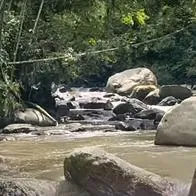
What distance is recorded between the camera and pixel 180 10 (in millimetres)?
9172

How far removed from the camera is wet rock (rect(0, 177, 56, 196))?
560 centimetres

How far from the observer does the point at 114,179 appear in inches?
216

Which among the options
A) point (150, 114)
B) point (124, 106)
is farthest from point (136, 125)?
point (124, 106)

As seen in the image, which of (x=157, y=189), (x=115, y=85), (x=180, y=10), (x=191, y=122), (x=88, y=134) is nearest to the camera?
(x=157, y=189)

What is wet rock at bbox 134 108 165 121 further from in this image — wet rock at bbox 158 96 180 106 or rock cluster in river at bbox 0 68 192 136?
wet rock at bbox 158 96 180 106

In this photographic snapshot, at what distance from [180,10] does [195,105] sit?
158cm

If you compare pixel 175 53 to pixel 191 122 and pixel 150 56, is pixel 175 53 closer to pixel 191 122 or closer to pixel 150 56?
pixel 150 56

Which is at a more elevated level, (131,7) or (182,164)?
(131,7)

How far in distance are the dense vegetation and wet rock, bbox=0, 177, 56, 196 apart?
44.6 inches

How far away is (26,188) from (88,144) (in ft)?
12.4

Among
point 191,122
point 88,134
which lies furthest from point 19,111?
point 191,122

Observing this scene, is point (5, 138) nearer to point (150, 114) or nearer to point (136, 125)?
point (136, 125)

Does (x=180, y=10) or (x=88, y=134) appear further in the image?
(x=88, y=134)

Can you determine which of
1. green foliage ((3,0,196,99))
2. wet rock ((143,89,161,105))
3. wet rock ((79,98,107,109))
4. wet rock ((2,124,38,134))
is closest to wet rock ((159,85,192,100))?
wet rock ((143,89,161,105))
